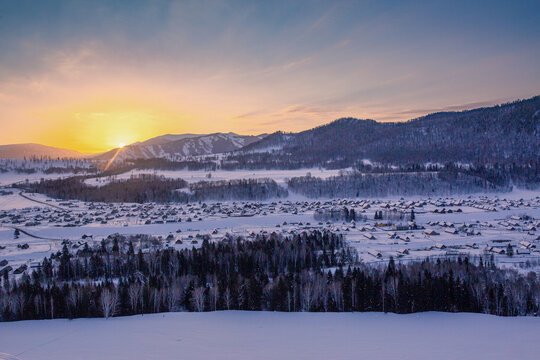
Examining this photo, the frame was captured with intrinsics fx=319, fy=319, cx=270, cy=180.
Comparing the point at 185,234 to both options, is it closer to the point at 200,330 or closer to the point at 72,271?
the point at 72,271

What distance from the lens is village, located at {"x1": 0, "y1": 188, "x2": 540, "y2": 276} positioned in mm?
32750

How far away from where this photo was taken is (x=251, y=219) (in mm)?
53531

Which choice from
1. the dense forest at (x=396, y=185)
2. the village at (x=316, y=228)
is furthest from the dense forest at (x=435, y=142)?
the village at (x=316, y=228)

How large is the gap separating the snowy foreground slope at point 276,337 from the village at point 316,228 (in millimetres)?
14486

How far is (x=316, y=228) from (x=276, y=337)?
32395 mm

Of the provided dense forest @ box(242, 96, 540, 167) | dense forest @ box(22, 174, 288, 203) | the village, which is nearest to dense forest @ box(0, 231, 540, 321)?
the village

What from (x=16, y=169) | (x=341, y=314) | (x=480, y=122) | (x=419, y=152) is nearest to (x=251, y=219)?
(x=341, y=314)

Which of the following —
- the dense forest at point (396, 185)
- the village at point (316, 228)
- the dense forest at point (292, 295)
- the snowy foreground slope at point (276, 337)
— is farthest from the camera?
A: the dense forest at point (396, 185)

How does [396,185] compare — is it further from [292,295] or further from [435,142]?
[435,142]

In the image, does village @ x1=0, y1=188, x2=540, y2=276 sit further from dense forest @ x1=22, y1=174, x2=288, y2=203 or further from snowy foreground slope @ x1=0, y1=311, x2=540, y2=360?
snowy foreground slope @ x1=0, y1=311, x2=540, y2=360

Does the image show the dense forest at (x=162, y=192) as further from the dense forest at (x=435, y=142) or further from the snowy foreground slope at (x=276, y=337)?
the snowy foreground slope at (x=276, y=337)

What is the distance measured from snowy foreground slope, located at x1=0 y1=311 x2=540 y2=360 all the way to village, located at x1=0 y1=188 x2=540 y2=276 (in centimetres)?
1449

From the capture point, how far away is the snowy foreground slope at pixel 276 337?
12.0 m

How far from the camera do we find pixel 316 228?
149 ft
